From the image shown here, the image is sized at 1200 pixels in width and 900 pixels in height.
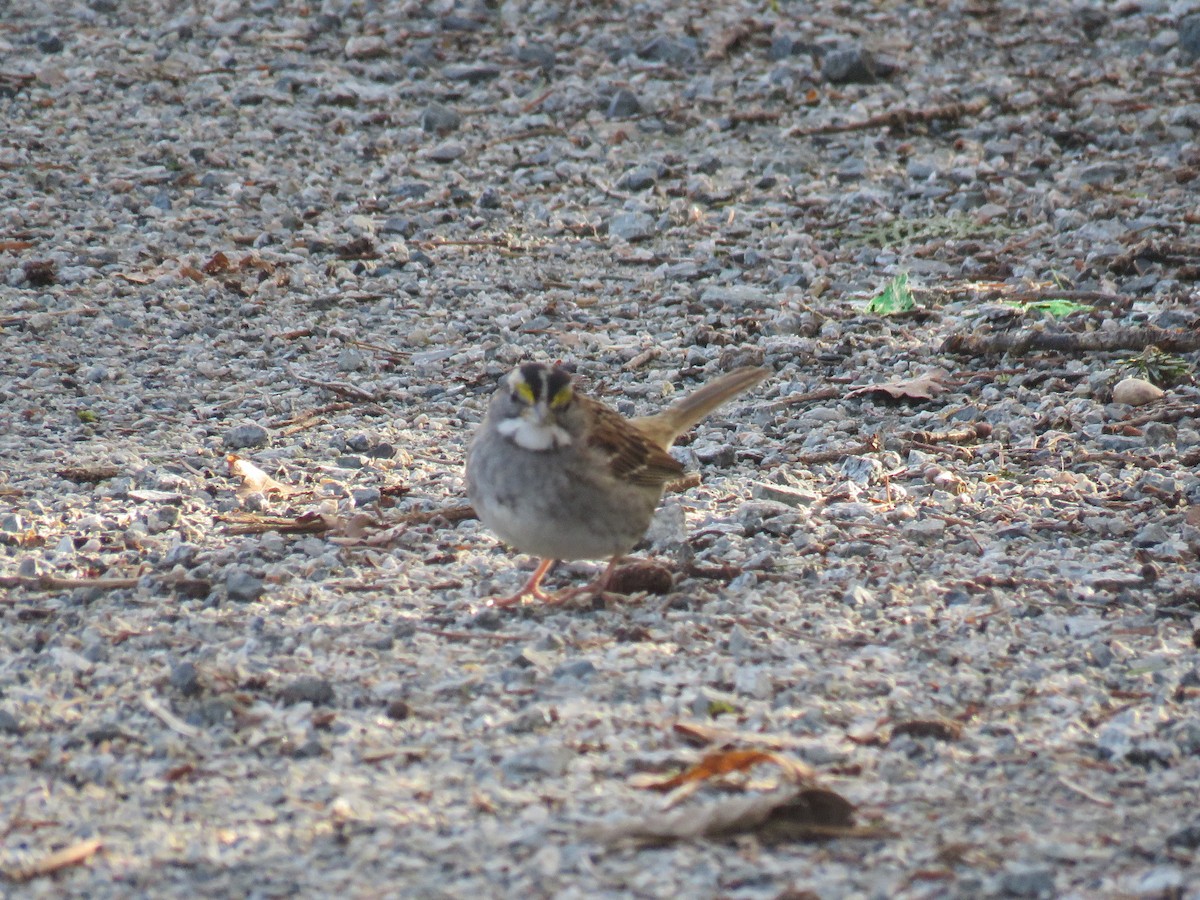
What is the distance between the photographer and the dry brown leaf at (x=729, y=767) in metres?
3.68

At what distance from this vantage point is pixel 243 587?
4980 mm

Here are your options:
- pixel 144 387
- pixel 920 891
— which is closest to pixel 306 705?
pixel 920 891

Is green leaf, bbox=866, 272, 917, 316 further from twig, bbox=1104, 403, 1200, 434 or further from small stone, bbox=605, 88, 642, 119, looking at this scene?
small stone, bbox=605, 88, 642, 119

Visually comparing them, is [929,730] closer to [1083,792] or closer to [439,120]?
[1083,792]

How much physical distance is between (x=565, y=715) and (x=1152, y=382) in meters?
3.92

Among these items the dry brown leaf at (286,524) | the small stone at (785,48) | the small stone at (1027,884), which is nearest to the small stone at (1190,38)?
the small stone at (785,48)

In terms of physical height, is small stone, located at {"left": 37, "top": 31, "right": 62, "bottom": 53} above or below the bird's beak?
above

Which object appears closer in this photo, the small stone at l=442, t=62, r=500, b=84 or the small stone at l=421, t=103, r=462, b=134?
the small stone at l=421, t=103, r=462, b=134

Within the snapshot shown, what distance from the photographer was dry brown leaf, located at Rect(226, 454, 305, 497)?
6.03 meters

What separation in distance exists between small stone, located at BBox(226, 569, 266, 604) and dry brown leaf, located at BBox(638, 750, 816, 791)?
1.76 m

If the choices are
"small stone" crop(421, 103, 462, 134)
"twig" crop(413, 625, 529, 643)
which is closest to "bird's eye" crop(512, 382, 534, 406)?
"twig" crop(413, 625, 529, 643)

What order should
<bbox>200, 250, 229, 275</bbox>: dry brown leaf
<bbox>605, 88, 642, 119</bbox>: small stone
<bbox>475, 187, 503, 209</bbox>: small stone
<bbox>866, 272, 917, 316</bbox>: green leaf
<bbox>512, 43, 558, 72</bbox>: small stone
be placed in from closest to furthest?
<bbox>866, 272, 917, 316</bbox>: green leaf → <bbox>200, 250, 229, 275</bbox>: dry brown leaf → <bbox>475, 187, 503, 209</bbox>: small stone → <bbox>605, 88, 642, 119</bbox>: small stone → <bbox>512, 43, 558, 72</bbox>: small stone

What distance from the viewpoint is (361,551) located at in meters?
5.43

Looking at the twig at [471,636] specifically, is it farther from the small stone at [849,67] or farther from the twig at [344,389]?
the small stone at [849,67]
